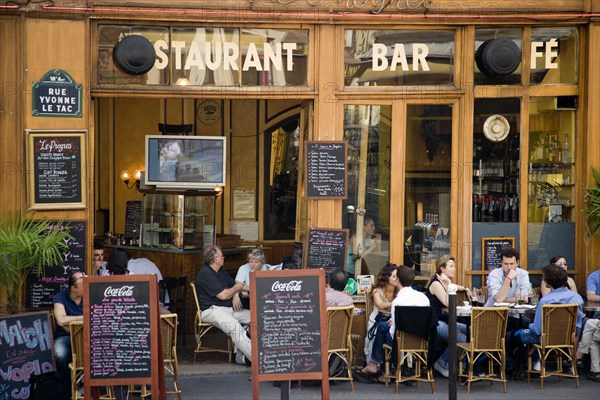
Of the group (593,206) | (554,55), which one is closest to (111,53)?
(554,55)

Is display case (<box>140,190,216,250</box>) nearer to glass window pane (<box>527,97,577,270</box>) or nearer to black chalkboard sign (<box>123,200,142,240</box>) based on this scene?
black chalkboard sign (<box>123,200,142,240</box>)

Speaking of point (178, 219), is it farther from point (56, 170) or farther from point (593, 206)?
point (593, 206)

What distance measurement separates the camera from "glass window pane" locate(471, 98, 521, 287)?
1218cm

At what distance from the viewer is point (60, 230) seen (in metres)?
10.9

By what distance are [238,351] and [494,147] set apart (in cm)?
404

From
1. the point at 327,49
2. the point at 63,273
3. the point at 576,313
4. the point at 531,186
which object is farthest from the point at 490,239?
the point at 63,273

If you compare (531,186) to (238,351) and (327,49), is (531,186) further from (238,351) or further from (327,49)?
(238,351)

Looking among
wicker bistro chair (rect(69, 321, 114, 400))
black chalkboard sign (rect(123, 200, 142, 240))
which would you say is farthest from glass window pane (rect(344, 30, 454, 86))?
black chalkboard sign (rect(123, 200, 142, 240))

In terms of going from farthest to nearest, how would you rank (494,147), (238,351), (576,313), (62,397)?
(494,147) → (238,351) → (576,313) → (62,397)

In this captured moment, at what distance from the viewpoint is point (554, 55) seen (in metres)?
12.2

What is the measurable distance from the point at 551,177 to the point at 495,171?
2.46 ft

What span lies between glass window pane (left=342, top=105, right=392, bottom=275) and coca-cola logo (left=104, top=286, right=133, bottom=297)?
3924 mm

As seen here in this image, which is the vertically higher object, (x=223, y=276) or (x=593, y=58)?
(x=593, y=58)

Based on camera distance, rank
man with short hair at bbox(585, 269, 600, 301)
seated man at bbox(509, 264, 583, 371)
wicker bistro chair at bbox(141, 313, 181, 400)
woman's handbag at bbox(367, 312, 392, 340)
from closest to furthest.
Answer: wicker bistro chair at bbox(141, 313, 181, 400)
seated man at bbox(509, 264, 583, 371)
woman's handbag at bbox(367, 312, 392, 340)
man with short hair at bbox(585, 269, 600, 301)
